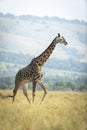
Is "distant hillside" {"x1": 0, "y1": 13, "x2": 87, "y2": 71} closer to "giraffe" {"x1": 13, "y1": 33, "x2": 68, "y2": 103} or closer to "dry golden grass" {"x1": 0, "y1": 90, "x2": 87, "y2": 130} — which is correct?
"giraffe" {"x1": 13, "y1": 33, "x2": 68, "y2": 103}

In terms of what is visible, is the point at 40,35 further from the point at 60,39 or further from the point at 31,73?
the point at 31,73

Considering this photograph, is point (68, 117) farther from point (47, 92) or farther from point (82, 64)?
point (82, 64)

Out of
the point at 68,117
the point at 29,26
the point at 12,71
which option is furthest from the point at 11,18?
the point at 68,117

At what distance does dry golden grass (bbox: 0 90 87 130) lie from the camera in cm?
432

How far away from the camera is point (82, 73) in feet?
16.0

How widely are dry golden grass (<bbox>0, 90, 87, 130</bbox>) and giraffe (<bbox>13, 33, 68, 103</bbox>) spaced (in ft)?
0.29

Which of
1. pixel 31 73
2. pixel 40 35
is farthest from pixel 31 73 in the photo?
pixel 40 35

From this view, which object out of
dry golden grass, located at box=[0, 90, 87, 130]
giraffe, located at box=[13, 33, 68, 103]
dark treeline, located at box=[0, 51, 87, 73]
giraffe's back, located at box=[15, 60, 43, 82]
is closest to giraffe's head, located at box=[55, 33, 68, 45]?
giraffe, located at box=[13, 33, 68, 103]

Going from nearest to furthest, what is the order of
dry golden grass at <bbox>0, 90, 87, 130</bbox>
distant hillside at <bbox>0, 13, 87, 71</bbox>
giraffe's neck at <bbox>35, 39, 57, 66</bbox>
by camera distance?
dry golden grass at <bbox>0, 90, 87, 130</bbox> < distant hillside at <bbox>0, 13, 87, 71</bbox> < giraffe's neck at <bbox>35, 39, 57, 66</bbox>

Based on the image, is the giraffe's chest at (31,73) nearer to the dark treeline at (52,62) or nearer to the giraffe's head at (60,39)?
the dark treeline at (52,62)

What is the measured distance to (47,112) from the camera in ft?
14.9

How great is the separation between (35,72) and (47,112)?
0.46 metres

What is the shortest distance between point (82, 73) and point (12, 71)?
86 centimetres

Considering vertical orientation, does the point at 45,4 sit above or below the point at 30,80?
above
